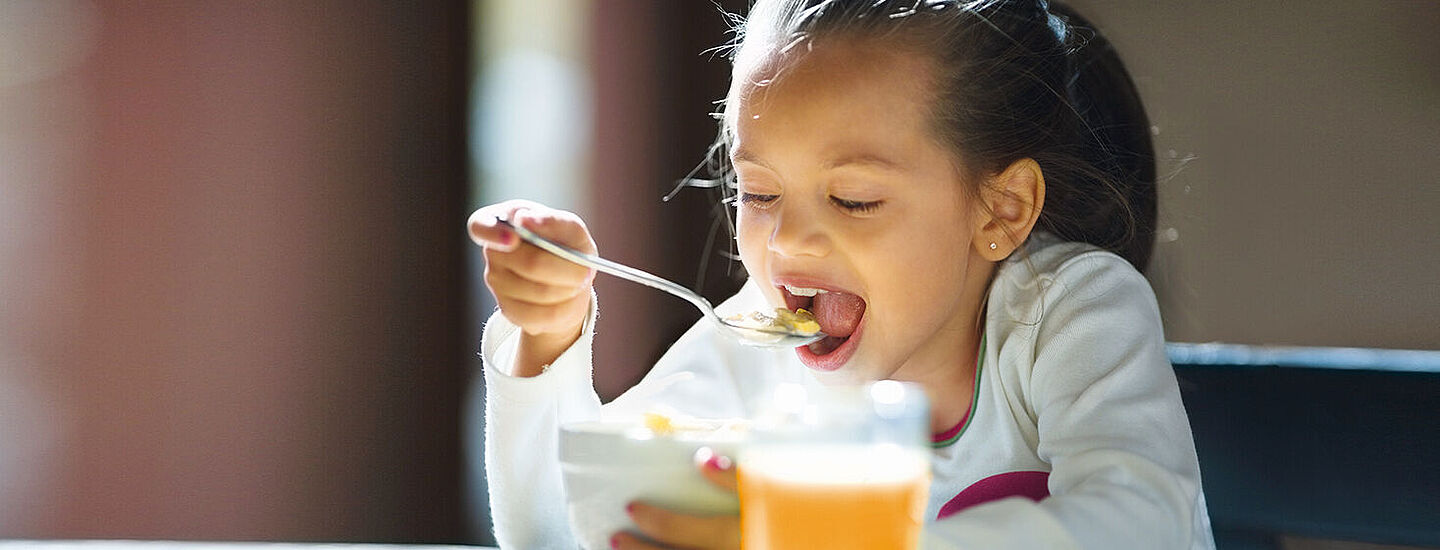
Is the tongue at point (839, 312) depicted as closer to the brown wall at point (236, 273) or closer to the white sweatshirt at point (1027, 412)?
the white sweatshirt at point (1027, 412)

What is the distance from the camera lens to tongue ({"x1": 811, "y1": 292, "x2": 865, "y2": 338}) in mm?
1030

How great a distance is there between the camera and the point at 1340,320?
2.28 metres

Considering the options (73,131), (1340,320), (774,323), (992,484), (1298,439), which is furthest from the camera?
(1340,320)

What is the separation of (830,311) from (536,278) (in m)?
0.27

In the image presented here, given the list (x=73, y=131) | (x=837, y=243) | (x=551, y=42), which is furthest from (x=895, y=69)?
(x=551, y=42)

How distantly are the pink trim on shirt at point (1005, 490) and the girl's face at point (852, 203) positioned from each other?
0.53 feet

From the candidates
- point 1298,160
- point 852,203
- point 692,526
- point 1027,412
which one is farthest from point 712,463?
point 1298,160

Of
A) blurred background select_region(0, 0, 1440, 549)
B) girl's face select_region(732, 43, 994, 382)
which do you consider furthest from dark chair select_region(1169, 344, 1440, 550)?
blurred background select_region(0, 0, 1440, 549)

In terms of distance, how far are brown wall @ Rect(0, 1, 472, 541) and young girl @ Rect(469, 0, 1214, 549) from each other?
139 cm

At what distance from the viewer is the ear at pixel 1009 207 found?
3.47 ft

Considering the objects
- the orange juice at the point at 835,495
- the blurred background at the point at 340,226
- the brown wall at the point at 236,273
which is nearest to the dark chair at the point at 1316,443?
the orange juice at the point at 835,495

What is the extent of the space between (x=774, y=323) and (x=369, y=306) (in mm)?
1779

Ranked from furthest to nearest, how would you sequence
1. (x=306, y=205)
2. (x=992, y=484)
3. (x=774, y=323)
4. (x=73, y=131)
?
1. (x=306, y=205)
2. (x=73, y=131)
3. (x=774, y=323)
4. (x=992, y=484)

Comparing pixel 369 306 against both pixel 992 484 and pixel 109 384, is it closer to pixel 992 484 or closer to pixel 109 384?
pixel 109 384
